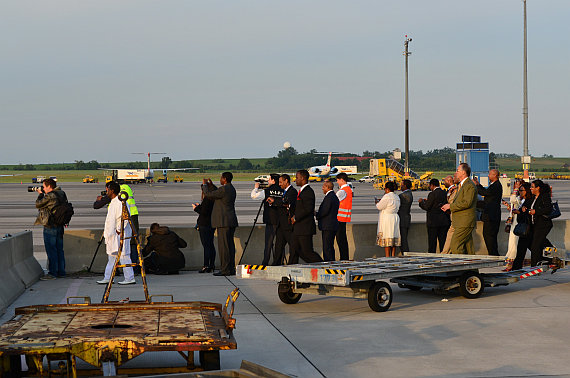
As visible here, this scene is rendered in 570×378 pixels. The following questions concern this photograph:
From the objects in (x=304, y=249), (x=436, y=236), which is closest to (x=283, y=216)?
(x=304, y=249)

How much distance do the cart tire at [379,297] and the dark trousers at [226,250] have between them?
460 centimetres

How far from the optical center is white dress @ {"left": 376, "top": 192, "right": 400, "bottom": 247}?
14.5 metres

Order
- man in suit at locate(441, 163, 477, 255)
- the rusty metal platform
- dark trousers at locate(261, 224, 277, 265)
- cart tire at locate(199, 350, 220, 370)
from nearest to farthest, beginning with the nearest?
the rusty metal platform < cart tire at locate(199, 350, 220, 370) < man in suit at locate(441, 163, 477, 255) < dark trousers at locate(261, 224, 277, 265)

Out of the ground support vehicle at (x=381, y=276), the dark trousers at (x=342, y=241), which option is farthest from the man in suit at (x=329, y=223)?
the ground support vehicle at (x=381, y=276)

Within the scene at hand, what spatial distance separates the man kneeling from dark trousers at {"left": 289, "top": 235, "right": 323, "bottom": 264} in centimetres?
248

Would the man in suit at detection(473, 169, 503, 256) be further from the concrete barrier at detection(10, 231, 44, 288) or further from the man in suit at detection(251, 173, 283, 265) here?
Answer: the concrete barrier at detection(10, 231, 44, 288)

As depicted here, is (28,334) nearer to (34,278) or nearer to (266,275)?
(266,275)

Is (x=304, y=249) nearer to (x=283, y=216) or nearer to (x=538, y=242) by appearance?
(x=283, y=216)

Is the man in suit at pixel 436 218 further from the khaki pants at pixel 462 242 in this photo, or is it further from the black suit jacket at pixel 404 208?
the khaki pants at pixel 462 242

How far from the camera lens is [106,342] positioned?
18.4 feet

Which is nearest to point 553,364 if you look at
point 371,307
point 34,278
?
point 371,307

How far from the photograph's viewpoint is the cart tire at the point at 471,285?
10.8 metres

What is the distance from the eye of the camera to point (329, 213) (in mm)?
13383

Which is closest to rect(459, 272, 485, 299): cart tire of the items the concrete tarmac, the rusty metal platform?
the concrete tarmac
